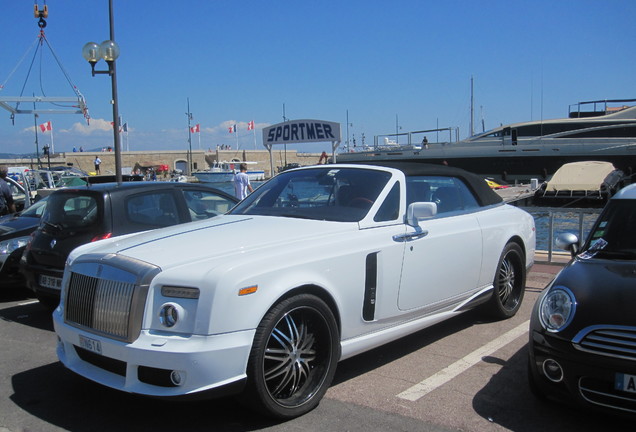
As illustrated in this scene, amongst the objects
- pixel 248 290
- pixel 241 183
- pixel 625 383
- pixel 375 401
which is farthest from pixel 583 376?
pixel 241 183

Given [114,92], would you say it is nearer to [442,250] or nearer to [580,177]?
[442,250]

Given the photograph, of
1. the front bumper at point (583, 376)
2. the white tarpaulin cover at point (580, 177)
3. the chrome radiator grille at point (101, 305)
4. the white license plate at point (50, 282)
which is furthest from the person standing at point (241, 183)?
the white tarpaulin cover at point (580, 177)

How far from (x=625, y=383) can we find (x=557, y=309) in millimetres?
583

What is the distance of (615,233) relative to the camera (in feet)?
14.0

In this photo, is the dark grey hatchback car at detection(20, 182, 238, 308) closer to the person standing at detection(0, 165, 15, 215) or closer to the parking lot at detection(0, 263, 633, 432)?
the parking lot at detection(0, 263, 633, 432)

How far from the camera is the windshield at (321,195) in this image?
4402 millimetres

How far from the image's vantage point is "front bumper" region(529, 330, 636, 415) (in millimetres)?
3051

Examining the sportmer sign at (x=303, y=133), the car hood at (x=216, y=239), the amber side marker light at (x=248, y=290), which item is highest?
the sportmer sign at (x=303, y=133)

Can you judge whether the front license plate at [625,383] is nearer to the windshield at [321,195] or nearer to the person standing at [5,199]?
the windshield at [321,195]

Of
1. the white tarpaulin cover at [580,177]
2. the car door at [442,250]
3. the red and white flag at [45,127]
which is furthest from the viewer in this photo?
the red and white flag at [45,127]

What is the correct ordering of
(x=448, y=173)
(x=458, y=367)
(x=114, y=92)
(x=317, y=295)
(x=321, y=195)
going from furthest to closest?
(x=114, y=92), (x=448, y=173), (x=321, y=195), (x=458, y=367), (x=317, y=295)

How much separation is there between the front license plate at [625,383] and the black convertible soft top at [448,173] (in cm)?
Result: 233

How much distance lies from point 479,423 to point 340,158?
45237 mm

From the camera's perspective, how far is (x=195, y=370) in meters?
3.00
